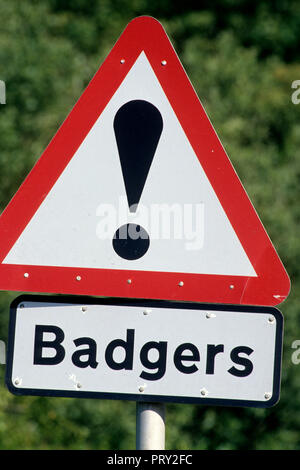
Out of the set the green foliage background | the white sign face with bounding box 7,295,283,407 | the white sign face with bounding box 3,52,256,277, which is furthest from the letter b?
the green foliage background

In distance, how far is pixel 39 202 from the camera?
1744 mm

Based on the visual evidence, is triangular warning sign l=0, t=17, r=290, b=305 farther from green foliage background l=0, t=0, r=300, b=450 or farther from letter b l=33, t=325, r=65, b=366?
green foliage background l=0, t=0, r=300, b=450

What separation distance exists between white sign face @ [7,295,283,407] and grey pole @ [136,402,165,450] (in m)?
0.03

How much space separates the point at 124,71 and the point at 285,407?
171 inches

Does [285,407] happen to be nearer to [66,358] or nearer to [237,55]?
[66,358]

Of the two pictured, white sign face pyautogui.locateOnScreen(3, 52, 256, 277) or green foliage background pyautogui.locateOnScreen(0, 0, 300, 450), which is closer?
white sign face pyautogui.locateOnScreen(3, 52, 256, 277)

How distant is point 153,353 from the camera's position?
168 centimetres

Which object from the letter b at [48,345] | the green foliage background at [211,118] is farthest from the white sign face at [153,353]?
the green foliage background at [211,118]

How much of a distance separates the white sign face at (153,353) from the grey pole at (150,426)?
29mm

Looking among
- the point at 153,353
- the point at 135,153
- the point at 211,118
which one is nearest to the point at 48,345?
the point at 153,353

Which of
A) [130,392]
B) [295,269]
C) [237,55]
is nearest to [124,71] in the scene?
[130,392]

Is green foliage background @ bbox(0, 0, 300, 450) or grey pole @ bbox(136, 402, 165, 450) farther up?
green foliage background @ bbox(0, 0, 300, 450)

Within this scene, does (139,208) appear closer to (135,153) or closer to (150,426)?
(135,153)

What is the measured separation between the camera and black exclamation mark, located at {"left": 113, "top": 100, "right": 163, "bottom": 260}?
5.55ft
